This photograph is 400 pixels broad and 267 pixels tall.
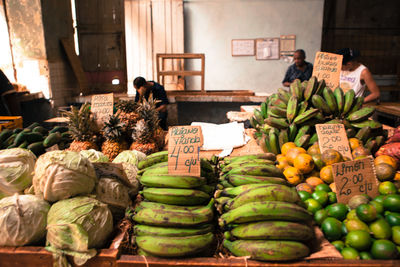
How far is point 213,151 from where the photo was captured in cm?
260

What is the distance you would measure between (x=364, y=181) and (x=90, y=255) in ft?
5.03

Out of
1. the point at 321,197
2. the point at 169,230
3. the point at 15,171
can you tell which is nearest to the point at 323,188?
the point at 321,197

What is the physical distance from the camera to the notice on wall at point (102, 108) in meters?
2.51

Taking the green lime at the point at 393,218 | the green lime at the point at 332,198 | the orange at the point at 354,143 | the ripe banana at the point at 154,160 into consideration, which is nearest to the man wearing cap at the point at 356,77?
the orange at the point at 354,143

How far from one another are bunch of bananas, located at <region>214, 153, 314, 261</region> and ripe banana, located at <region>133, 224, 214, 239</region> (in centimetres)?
9

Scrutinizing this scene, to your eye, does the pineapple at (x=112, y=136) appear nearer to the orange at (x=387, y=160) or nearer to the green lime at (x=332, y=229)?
the green lime at (x=332, y=229)

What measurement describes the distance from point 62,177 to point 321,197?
1378 millimetres

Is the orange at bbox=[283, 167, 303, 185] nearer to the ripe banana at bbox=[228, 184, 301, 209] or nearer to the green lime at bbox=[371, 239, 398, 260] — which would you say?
the ripe banana at bbox=[228, 184, 301, 209]

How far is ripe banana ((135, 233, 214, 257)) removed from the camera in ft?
3.90

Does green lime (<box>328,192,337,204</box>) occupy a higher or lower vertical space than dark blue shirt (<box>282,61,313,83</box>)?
lower

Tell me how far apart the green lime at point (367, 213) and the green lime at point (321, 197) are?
0.20 meters

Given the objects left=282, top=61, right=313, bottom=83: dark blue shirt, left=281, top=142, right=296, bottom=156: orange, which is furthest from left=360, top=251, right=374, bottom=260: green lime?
left=282, top=61, right=313, bottom=83: dark blue shirt

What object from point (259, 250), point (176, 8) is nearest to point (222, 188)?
point (259, 250)

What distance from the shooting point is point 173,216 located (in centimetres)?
127
